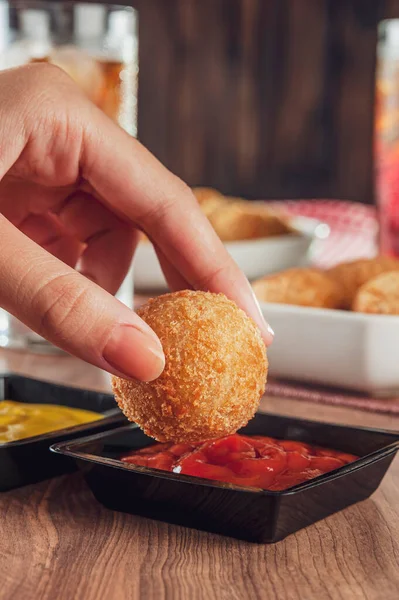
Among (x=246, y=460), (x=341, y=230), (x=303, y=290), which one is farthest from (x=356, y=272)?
(x=341, y=230)

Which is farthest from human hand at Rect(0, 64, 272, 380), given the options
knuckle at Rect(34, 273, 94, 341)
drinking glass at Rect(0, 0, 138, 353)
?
drinking glass at Rect(0, 0, 138, 353)

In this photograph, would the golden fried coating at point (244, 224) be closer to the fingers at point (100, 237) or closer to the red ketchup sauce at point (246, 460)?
the fingers at point (100, 237)

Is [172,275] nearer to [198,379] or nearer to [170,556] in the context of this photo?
[198,379]

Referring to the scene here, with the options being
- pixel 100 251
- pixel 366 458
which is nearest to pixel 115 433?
pixel 366 458

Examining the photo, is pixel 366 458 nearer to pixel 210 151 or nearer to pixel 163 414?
pixel 163 414

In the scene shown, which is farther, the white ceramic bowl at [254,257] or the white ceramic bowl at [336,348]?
the white ceramic bowl at [254,257]

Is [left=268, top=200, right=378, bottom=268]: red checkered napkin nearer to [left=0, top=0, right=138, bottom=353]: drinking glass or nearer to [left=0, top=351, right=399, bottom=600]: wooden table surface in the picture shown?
[left=0, top=0, right=138, bottom=353]: drinking glass

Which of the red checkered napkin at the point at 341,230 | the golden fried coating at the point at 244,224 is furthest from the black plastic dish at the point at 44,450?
the red checkered napkin at the point at 341,230
